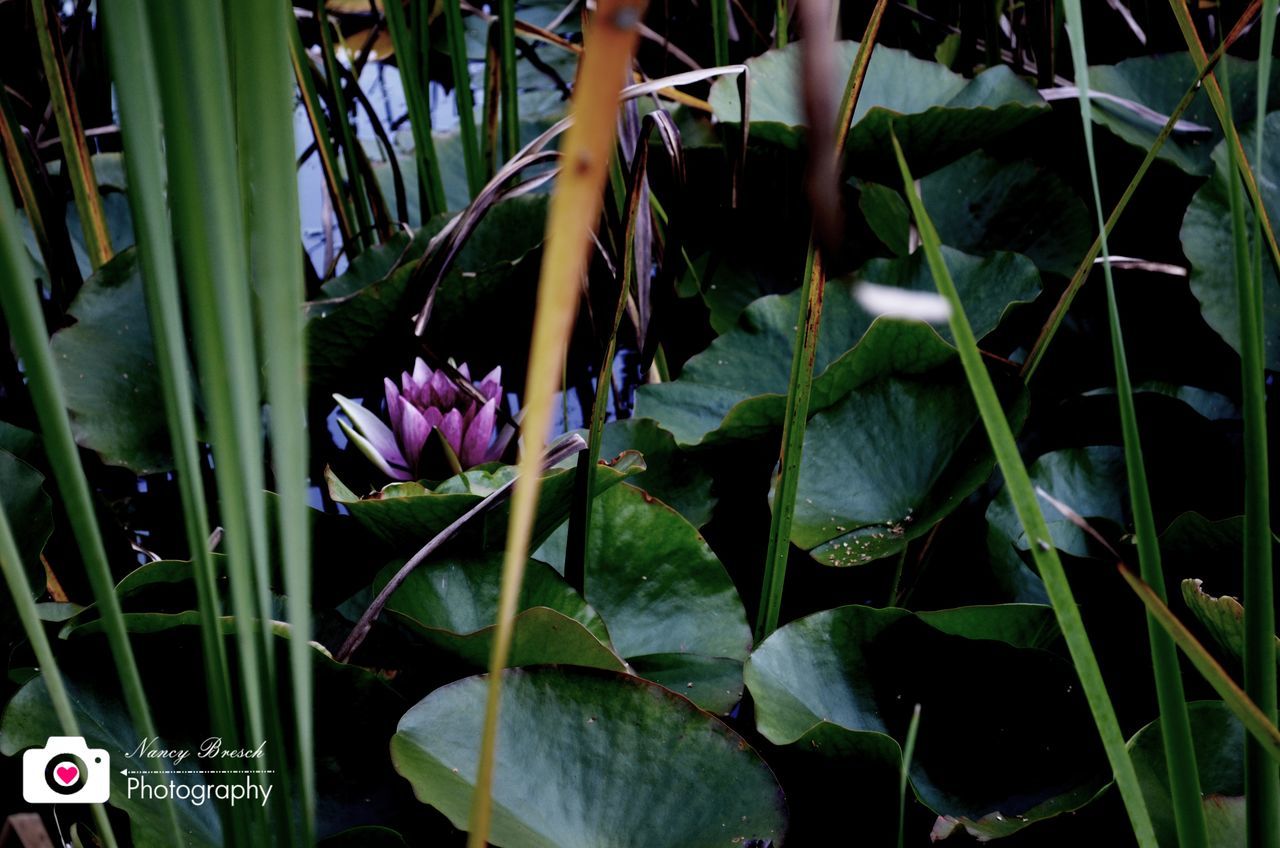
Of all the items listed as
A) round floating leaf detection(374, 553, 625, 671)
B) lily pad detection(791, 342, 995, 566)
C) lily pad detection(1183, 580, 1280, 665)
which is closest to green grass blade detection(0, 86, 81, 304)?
round floating leaf detection(374, 553, 625, 671)

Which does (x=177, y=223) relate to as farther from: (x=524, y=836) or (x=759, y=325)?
(x=759, y=325)

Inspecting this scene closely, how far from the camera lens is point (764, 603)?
692mm

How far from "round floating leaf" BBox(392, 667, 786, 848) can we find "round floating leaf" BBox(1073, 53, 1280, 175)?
0.86 m

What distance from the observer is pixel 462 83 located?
3.34 ft

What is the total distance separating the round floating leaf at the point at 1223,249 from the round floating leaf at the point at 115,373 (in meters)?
1.10

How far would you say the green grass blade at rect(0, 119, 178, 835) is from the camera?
0.22 m

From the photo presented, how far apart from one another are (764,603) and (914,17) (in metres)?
1.05

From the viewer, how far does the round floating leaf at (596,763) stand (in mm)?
571

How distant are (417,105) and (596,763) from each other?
79 cm

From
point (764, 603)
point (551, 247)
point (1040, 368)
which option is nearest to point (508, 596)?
point (551, 247)

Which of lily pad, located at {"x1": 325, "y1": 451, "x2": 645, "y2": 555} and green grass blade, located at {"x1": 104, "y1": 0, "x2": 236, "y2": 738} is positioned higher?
green grass blade, located at {"x1": 104, "y1": 0, "x2": 236, "y2": 738}

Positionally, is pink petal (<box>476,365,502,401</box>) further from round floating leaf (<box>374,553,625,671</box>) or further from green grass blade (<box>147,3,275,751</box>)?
green grass blade (<box>147,3,275,751</box>)

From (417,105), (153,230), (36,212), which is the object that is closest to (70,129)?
(36,212)

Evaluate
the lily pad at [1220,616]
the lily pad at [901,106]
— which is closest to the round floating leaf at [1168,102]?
the lily pad at [901,106]
